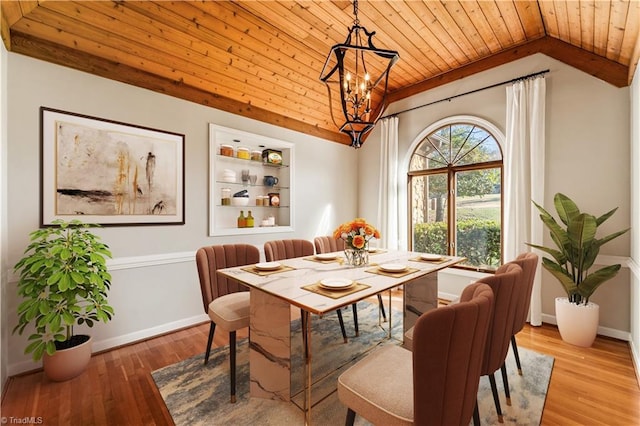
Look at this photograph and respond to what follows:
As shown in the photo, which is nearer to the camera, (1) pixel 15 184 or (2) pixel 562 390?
(2) pixel 562 390

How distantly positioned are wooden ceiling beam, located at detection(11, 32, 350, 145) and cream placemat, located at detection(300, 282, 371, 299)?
2.75 metres

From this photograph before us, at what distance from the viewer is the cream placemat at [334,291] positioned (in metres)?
1.57

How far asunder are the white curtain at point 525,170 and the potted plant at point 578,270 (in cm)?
37

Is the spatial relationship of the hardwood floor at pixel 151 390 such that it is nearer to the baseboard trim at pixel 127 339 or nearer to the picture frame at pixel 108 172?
the baseboard trim at pixel 127 339

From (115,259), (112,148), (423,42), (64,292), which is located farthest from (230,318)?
(423,42)

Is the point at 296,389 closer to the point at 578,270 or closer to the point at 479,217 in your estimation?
the point at 578,270

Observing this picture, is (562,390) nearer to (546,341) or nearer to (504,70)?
(546,341)

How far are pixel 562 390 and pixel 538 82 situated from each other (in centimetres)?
313

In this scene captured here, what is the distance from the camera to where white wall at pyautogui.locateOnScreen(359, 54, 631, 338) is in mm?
2797

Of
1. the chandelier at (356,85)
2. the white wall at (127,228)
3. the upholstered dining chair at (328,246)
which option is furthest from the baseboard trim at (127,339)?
the chandelier at (356,85)

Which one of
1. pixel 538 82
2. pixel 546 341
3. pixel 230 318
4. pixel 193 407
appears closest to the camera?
pixel 193 407

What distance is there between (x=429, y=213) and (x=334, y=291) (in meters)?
3.18

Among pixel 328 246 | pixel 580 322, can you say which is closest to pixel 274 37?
pixel 328 246

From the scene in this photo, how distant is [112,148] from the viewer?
2666 millimetres
